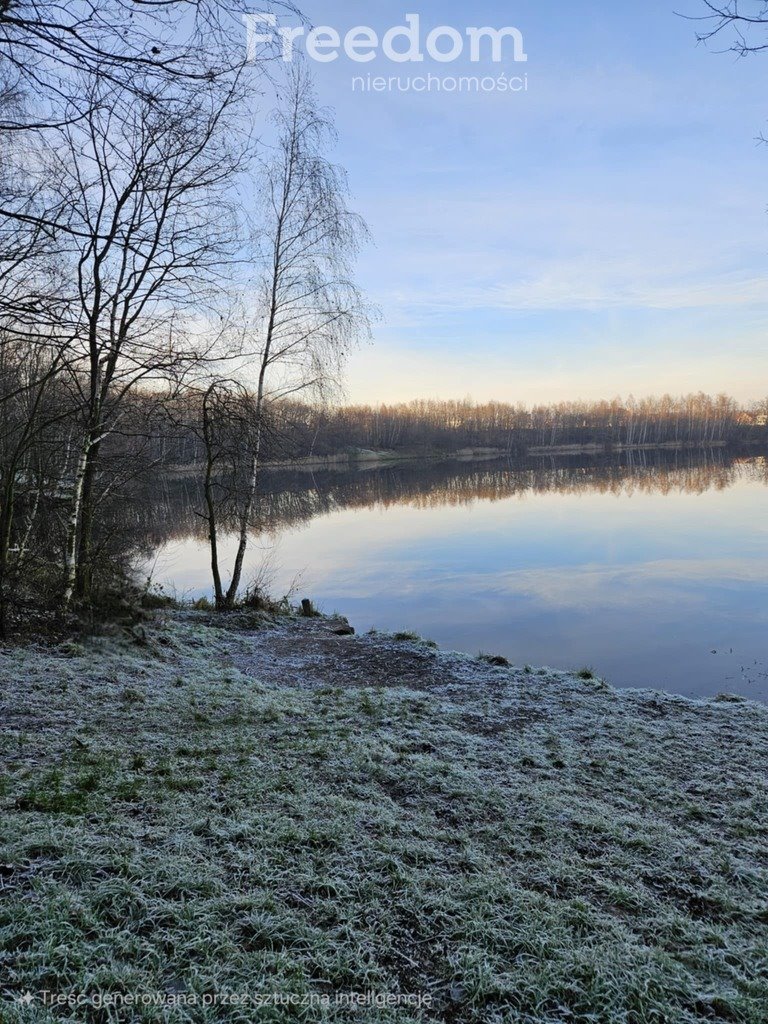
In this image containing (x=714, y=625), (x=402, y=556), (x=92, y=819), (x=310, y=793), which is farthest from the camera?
(x=402, y=556)

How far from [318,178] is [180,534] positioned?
15.1 m

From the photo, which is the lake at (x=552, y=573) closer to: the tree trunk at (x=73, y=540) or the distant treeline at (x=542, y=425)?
the tree trunk at (x=73, y=540)

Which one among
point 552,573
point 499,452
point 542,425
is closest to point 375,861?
point 552,573

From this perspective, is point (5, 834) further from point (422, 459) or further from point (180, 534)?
point (422, 459)

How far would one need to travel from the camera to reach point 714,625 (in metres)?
11.4

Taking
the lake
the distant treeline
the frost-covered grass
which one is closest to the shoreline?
the distant treeline

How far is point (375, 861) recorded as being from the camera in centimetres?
319

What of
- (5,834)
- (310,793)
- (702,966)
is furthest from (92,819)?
(702,966)

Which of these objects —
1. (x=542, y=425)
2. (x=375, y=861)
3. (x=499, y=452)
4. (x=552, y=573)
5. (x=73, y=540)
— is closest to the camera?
(x=375, y=861)

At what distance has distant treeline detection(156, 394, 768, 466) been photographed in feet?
359

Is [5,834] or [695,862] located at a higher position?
[5,834]

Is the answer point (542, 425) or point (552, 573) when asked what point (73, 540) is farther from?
point (542, 425)

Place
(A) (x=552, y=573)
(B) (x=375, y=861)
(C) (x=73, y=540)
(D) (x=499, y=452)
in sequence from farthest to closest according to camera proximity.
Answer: (D) (x=499, y=452) < (A) (x=552, y=573) < (C) (x=73, y=540) < (B) (x=375, y=861)

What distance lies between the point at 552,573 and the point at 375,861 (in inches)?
557
